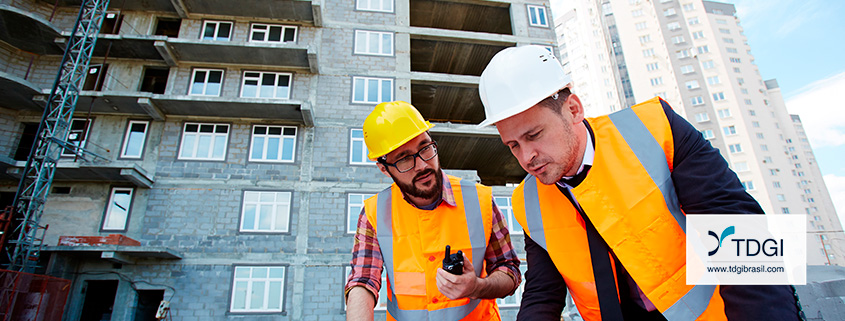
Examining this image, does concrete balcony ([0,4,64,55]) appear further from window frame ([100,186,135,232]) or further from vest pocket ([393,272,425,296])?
vest pocket ([393,272,425,296])

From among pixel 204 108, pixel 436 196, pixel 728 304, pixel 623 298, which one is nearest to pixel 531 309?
pixel 623 298

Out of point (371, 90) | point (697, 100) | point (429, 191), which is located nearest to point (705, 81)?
point (697, 100)

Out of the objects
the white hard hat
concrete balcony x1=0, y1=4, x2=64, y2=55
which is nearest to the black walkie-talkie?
the white hard hat

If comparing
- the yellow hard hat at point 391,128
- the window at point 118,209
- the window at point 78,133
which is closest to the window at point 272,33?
the window at point 78,133

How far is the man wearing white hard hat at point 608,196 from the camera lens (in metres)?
1.50

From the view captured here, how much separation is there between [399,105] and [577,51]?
245 feet

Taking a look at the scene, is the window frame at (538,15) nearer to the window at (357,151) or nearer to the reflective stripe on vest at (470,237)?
the window at (357,151)

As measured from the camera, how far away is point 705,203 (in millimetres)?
1411

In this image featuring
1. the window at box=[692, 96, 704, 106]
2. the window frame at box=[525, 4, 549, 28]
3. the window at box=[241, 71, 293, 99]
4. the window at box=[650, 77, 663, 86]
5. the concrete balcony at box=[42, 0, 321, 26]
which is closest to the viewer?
the window at box=[241, 71, 293, 99]

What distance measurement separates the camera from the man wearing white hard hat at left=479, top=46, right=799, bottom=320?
1498 mm

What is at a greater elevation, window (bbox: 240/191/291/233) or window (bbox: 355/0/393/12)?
window (bbox: 355/0/393/12)

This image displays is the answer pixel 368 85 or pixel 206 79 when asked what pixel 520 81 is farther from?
pixel 206 79

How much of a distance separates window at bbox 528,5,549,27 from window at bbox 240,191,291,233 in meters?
14.0

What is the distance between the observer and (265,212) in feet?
44.8
